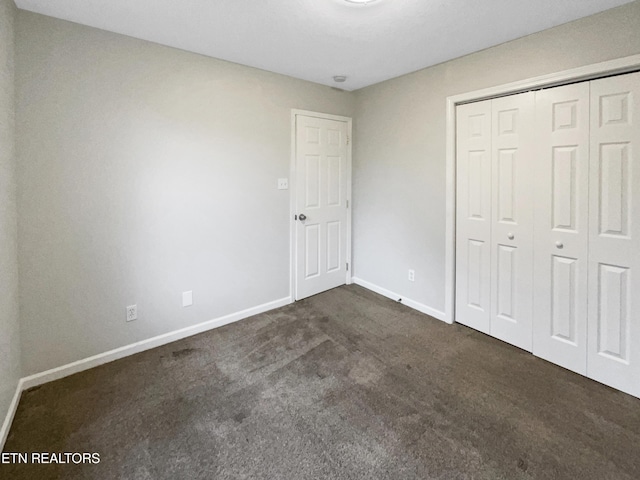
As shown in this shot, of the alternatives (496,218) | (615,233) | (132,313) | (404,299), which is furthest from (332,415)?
(615,233)

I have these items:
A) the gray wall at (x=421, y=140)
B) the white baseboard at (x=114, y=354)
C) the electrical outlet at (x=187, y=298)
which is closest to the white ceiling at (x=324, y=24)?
the gray wall at (x=421, y=140)

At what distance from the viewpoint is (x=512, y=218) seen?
8.43ft

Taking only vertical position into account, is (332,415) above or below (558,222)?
below

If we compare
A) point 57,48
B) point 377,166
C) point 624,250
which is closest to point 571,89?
point 624,250

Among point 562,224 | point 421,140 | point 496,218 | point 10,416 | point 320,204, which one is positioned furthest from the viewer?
point 320,204

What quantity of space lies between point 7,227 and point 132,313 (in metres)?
0.98

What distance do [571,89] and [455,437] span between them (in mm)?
2323

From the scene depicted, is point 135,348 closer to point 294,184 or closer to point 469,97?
point 294,184

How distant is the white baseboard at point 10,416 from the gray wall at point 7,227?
0.15 ft

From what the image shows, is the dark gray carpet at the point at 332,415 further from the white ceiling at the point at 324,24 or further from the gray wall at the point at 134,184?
the white ceiling at the point at 324,24

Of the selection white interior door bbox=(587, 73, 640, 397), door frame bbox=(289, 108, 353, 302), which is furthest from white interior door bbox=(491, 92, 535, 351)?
door frame bbox=(289, 108, 353, 302)

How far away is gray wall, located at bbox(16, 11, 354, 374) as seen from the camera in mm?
2084

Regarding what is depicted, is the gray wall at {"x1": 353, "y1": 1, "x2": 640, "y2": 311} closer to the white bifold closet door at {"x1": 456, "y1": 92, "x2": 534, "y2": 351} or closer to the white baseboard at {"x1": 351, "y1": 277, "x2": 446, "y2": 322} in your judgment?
the white baseboard at {"x1": 351, "y1": 277, "x2": 446, "y2": 322}

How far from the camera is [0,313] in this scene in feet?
5.50
